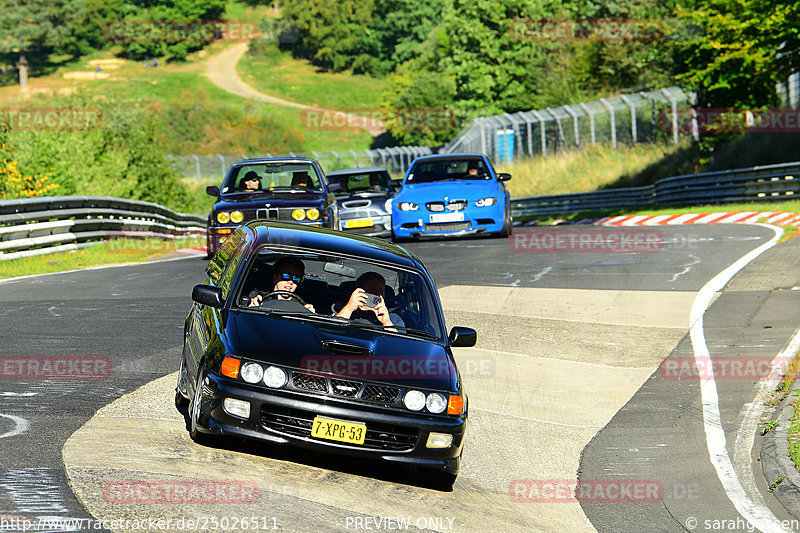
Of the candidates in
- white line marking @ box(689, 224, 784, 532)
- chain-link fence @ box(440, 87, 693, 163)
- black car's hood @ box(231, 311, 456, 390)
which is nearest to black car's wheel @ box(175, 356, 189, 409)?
black car's hood @ box(231, 311, 456, 390)

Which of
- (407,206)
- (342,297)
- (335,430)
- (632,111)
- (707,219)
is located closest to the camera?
(335,430)

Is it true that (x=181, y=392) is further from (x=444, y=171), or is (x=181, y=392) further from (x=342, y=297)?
(x=444, y=171)

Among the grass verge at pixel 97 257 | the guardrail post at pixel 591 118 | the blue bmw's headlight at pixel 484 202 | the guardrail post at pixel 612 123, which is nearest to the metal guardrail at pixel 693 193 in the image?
the guardrail post at pixel 612 123

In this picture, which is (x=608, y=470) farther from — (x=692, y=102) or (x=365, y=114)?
(x=365, y=114)

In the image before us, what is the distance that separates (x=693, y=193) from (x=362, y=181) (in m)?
12.0

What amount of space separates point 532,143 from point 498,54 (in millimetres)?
27917

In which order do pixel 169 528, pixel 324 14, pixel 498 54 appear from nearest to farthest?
pixel 169 528, pixel 498 54, pixel 324 14

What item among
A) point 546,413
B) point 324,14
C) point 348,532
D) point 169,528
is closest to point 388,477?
point 348,532

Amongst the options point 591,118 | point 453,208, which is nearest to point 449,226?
point 453,208

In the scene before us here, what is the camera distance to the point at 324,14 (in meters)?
135

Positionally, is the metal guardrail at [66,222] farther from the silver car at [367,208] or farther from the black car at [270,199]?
the silver car at [367,208]

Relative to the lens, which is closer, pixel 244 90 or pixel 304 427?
pixel 304 427

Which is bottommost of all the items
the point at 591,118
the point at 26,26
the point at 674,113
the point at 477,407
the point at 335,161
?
the point at 335,161

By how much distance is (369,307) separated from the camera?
768 centimetres
